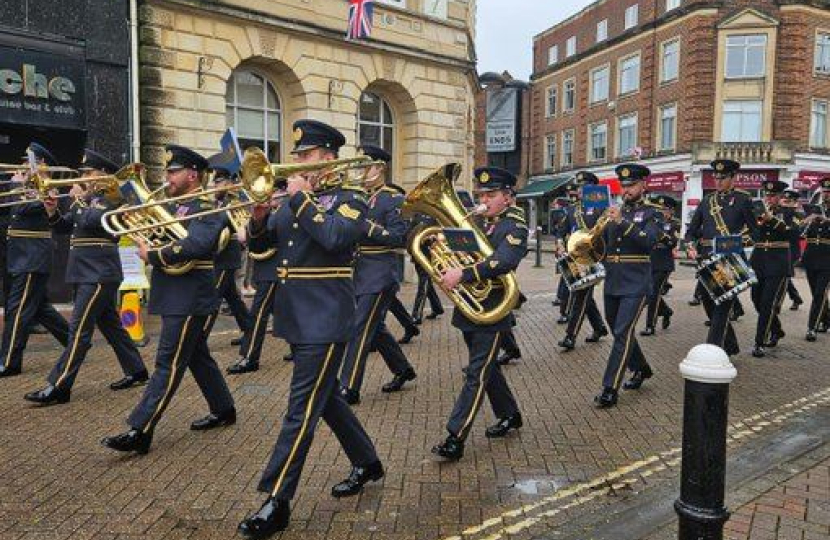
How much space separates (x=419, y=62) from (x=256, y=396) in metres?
11.7

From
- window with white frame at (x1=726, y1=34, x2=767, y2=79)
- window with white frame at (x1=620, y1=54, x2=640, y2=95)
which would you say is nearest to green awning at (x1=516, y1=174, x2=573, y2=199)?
window with white frame at (x1=620, y1=54, x2=640, y2=95)

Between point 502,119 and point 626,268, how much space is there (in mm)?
42867

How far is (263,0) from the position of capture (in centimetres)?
1375

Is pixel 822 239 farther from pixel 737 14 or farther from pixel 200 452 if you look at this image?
pixel 737 14

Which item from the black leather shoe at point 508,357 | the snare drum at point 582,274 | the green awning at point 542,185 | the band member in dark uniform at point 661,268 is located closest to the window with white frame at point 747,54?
the green awning at point 542,185

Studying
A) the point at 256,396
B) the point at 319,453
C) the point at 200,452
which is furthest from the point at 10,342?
the point at 319,453

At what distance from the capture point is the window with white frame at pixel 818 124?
31.4m

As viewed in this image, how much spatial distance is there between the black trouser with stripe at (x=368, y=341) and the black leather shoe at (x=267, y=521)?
7.72 feet

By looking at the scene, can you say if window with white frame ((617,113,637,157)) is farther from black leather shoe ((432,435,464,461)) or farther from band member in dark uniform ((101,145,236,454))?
band member in dark uniform ((101,145,236,454))

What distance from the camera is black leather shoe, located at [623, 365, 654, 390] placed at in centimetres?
685

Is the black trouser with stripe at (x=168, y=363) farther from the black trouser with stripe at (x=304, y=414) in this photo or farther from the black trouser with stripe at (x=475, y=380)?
the black trouser with stripe at (x=475, y=380)

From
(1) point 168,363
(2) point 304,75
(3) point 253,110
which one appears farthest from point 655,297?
(3) point 253,110

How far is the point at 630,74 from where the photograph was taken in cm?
3631

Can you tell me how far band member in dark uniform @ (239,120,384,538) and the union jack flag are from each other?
10757mm
